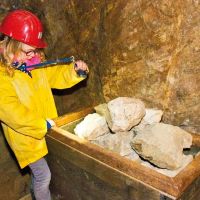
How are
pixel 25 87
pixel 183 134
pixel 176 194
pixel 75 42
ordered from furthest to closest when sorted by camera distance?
pixel 75 42, pixel 25 87, pixel 183 134, pixel 176 194

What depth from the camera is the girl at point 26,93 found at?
6.63 feet

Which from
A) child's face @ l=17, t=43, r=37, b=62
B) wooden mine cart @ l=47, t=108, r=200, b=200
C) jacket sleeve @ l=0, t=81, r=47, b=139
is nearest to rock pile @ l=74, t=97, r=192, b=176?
wooden mine cart @ l=47, t=108, r=200, b=200

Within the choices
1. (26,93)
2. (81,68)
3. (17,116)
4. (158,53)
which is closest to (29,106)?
(26,93)

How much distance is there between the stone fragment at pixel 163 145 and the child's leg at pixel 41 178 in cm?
82

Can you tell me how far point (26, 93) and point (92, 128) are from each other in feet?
1.92

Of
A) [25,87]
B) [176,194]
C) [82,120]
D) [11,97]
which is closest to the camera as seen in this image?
[176,194]

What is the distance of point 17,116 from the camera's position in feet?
6.49

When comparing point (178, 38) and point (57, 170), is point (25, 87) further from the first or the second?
point (178, 38)

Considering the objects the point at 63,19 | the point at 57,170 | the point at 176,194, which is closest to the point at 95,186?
the point at 57,170

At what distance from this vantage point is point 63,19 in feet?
8.41

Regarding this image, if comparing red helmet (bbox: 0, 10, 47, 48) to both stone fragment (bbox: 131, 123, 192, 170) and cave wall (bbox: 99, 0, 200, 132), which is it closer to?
cave wall (bbox: 99, 0, 200, 132)

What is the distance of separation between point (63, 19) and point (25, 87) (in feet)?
2.58

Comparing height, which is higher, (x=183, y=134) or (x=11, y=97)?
(x=11, y=97)

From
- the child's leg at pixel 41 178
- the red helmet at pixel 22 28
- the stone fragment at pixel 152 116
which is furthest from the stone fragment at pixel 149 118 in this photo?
the red helmet at pixel 22 28
